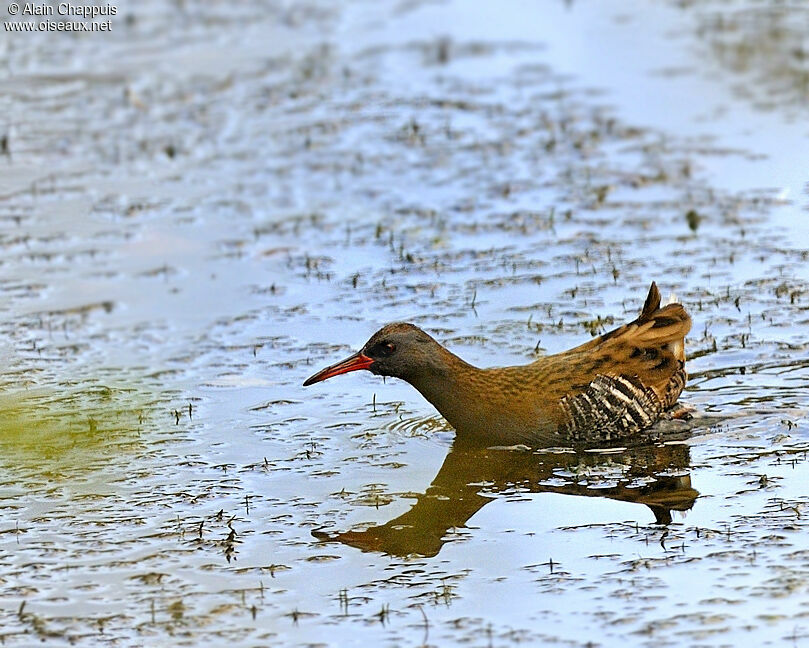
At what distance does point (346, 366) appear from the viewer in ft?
27.3

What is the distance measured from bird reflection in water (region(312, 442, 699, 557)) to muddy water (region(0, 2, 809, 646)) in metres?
0.02

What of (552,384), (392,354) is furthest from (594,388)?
(392,354)

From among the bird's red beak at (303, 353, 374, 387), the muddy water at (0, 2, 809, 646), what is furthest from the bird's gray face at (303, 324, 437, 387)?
the muddy water at (0, 2, 809, 646)

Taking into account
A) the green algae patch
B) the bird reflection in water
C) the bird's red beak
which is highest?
the bird's red beak

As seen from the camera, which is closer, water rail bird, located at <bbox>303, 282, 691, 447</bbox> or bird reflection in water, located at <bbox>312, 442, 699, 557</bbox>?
bird reflection in water, located at <bbox>312, 442, 699, 557</bbox>

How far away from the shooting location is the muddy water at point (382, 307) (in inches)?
252

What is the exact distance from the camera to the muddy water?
21.0 feet

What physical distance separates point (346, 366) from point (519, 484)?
48.4 inches

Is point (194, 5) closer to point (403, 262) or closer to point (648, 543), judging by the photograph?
point (403, 262)

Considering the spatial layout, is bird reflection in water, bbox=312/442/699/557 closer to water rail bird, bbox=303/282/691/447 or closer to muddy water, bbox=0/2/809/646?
muddy water, bbox=0/2/809/646

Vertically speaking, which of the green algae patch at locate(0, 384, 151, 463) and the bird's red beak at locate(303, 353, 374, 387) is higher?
the bird's red beak at locate(303, 353, 374, 387)

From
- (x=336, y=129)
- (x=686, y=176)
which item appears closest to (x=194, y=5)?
(x=336, y=129)

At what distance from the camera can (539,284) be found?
35.9 feet

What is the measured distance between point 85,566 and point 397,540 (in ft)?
4.68
